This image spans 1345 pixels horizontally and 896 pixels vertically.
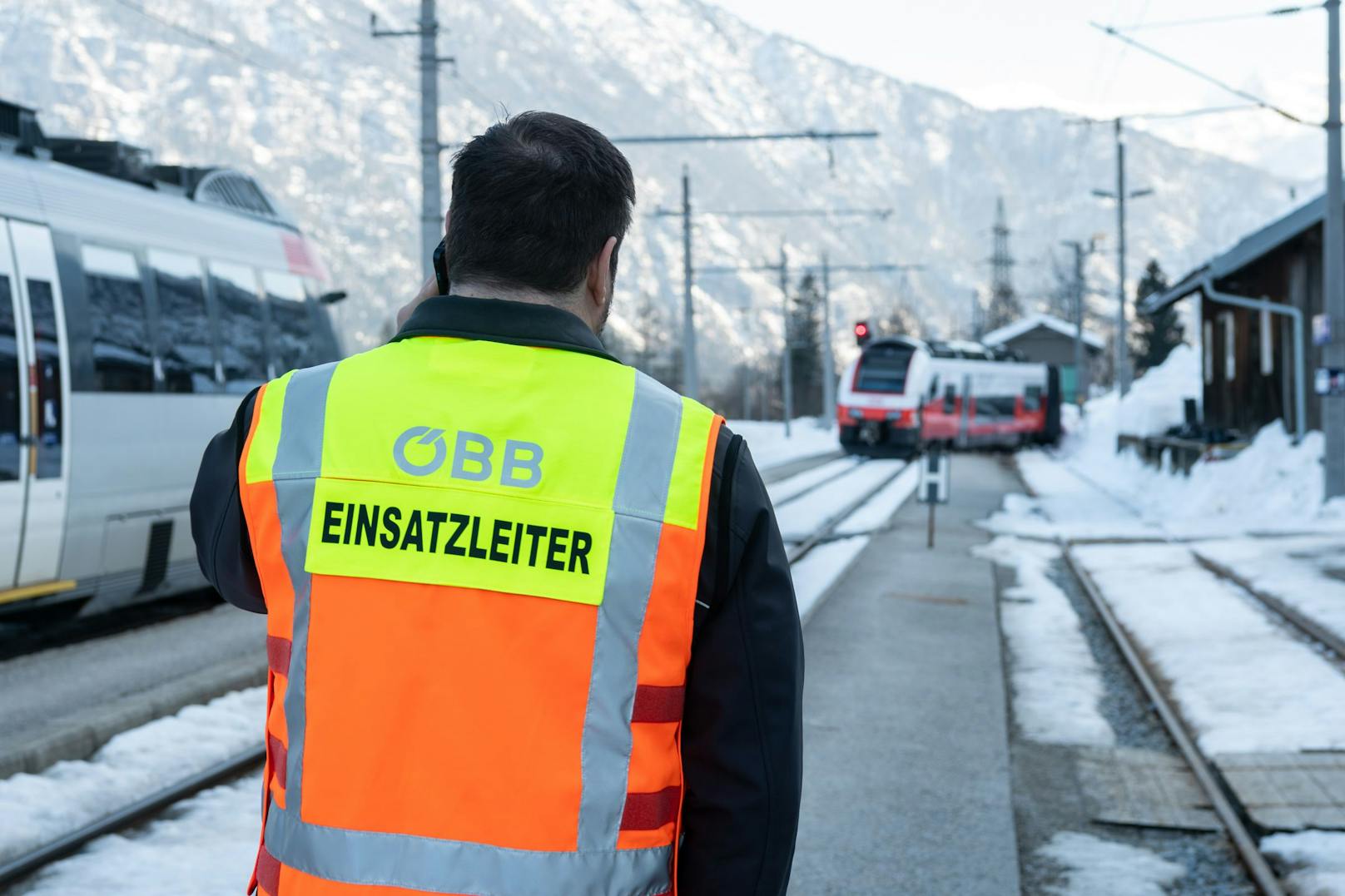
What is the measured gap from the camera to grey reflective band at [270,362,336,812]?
207cm

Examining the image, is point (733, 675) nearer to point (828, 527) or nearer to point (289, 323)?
point (289, 323)

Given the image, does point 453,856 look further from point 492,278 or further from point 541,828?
point 492,278

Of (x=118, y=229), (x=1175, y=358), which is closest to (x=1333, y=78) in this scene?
(x=118, y=229)

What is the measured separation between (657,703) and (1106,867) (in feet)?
13.9

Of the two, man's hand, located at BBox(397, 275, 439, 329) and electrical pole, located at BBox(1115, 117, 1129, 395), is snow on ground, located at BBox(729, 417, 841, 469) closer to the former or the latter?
electrical pole, located at BBox(1115, 117, 1129, 395)

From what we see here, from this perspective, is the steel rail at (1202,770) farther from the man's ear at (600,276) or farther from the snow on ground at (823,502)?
the snow on ground at (823,502)

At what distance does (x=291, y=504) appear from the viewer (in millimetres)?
2088

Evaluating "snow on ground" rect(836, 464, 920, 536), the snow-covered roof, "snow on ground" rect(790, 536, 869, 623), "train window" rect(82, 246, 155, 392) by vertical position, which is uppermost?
the snow-covered roof

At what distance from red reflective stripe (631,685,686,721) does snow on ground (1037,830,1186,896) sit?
3.81m

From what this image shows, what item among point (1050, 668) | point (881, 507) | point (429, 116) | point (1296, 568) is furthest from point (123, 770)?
point (881, 507)

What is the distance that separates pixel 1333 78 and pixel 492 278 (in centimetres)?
1866

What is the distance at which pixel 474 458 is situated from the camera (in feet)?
6.66

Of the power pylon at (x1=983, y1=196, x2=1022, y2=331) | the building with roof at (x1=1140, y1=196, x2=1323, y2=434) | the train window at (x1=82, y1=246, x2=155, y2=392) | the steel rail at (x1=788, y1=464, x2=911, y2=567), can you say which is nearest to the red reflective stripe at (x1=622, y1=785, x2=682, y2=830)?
the train window at (x1=82, y1=246, x2=155, y2=392)

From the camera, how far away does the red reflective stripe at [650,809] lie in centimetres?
203
